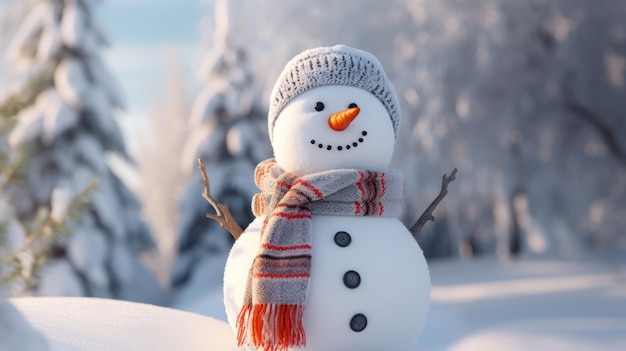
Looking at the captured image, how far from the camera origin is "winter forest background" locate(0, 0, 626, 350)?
35.3 feet

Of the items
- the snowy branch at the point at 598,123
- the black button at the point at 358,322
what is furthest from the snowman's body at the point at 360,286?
the snowy branch at the point at 598,123

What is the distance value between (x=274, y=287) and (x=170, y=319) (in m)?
1.13

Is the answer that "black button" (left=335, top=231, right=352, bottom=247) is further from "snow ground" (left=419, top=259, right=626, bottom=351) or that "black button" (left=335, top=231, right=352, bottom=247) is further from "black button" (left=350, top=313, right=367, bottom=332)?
"snow ground" (left=419, top=259, right=626, bottom=351)

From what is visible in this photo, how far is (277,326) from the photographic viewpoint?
9.75 ft

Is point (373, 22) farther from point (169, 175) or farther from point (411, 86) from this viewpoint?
point (169, 175)

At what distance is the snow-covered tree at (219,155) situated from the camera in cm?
1265

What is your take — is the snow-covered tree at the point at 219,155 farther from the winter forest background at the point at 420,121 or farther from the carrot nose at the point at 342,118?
the carrot nose at the point at 342,118

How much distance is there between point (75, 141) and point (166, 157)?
12413mm

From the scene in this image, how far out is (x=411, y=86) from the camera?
12.7 metres

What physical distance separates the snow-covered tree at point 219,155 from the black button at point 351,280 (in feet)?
31.2

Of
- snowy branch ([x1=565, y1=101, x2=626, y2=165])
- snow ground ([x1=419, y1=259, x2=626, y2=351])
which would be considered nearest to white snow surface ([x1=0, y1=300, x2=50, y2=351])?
snow ground ([x1=419, y1=259, x2=626, y2=351])

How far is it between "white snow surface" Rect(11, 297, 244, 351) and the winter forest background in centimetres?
673

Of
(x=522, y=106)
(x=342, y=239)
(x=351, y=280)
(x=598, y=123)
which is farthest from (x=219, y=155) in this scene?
(x=351, y=280)

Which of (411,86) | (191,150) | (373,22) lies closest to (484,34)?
(411,86)
